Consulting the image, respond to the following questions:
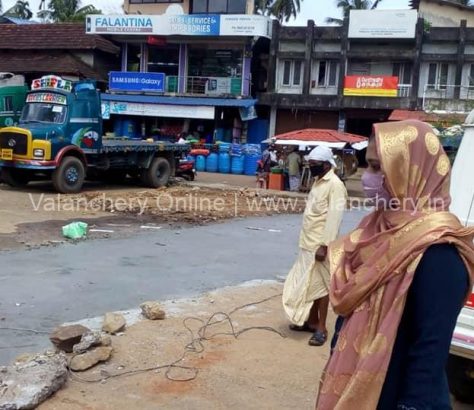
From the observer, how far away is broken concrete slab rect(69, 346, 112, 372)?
13.9 feet

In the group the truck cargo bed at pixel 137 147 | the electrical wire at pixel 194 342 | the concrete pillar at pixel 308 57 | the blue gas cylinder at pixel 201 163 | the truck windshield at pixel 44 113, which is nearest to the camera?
the electrical wire at pixel 194 342

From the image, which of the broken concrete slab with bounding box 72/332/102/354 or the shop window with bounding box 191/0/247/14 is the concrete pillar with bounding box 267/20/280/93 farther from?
the broken concrete slab with bounding box 72/332/102/354

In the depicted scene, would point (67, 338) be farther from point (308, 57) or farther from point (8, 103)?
point (308, 57)

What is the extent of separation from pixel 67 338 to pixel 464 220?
288cm

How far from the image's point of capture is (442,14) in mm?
34156

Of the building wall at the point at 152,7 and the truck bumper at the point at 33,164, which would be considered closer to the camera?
the truck bumper at the point at 33,164

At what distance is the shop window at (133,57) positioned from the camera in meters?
34.2

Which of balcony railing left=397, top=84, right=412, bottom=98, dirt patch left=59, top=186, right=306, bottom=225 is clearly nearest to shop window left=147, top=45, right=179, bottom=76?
balcony railing left=397, top=84, right=412, bottom=98

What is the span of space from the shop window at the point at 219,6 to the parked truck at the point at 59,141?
59.2 feet

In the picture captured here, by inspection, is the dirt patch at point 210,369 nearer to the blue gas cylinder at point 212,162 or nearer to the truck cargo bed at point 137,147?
the truck cargo bed at point 137,147

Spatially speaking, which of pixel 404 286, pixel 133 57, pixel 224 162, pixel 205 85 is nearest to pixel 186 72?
pixel 205 85

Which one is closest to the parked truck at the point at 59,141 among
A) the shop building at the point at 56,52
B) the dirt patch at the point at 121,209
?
the dirt patch at the point at 121,209

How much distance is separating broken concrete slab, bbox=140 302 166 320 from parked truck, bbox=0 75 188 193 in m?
10.6

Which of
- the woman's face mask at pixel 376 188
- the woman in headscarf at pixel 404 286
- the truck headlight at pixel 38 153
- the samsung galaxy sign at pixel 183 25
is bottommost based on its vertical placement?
the truck headlight at pixel 38 153
